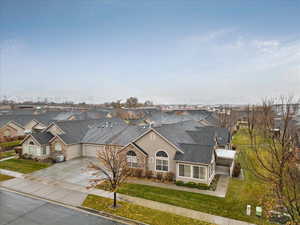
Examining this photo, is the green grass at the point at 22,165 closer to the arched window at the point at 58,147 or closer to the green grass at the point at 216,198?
the arched window at the point at 58,147

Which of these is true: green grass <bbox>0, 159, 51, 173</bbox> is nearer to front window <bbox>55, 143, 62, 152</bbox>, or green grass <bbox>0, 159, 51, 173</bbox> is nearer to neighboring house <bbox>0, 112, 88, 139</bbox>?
front window <bbox>55, 143, 62, 152</bbox>

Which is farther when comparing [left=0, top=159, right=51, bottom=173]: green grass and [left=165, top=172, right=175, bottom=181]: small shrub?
[left=0, top=159, right=51, bottom=173]: green grass

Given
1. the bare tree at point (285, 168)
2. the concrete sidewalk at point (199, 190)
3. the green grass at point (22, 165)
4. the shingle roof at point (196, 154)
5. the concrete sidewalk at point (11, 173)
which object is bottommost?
the concrete sidewalk at point (199, 190)

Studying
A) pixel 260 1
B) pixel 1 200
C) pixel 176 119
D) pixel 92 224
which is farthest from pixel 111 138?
pixel 176 119

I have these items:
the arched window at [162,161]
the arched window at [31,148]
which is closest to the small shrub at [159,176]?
the arched window at [162,161]

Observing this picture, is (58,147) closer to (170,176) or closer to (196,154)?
(170,176)

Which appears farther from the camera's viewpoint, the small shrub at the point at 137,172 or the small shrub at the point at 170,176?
the small shrub at the point at 137,172

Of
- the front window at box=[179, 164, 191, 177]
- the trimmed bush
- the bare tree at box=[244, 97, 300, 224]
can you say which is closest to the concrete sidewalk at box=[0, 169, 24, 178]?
the trimmed bush
